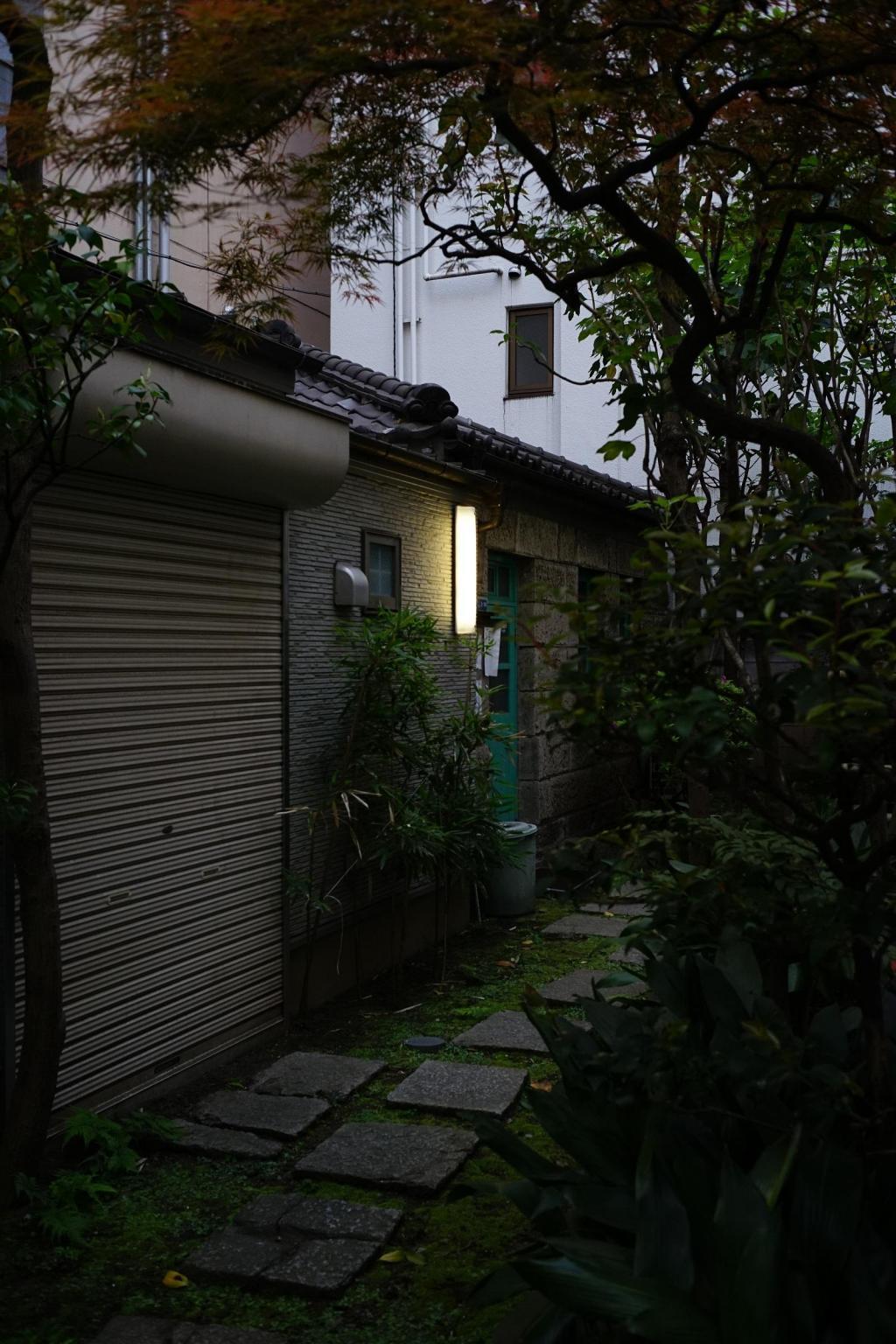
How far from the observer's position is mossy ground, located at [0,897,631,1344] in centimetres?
387

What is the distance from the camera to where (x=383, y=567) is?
27.9ft

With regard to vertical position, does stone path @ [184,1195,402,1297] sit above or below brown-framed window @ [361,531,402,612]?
below

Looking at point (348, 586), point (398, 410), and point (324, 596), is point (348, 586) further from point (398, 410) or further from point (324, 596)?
point (398, 410)

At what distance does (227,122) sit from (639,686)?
1.80 m

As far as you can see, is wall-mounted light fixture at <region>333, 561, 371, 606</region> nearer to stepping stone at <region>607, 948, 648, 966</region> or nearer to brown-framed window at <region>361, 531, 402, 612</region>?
brown-framed window at <region>361, 531, 402, 612</region>

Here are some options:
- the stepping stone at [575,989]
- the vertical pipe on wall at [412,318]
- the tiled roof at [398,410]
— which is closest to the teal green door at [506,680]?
the tiled roof at [398,410]

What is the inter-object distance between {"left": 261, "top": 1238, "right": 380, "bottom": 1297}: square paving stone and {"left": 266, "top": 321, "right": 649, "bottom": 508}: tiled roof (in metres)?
4.85

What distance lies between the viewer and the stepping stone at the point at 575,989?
23.8 feet

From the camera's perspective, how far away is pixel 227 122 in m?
3.12

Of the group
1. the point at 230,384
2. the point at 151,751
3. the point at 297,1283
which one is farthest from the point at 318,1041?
the point at 230,384

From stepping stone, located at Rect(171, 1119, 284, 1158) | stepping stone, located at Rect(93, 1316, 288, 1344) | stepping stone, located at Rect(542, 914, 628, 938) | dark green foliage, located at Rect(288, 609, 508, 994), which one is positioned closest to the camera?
stepping stone, located at Rect(93, 1316, 288, 1344)

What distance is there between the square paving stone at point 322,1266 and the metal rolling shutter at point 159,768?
1.42 m

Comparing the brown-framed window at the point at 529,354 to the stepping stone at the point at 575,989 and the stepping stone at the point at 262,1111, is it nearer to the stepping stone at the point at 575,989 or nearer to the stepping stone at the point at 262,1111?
the stepping stone at the point at 575,989

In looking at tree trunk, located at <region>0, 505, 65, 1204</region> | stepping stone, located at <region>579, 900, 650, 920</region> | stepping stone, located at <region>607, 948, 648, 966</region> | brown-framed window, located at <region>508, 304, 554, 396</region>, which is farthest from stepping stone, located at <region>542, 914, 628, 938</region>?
brown-framed window, located at <region>508, 304, 554, 396</region>
